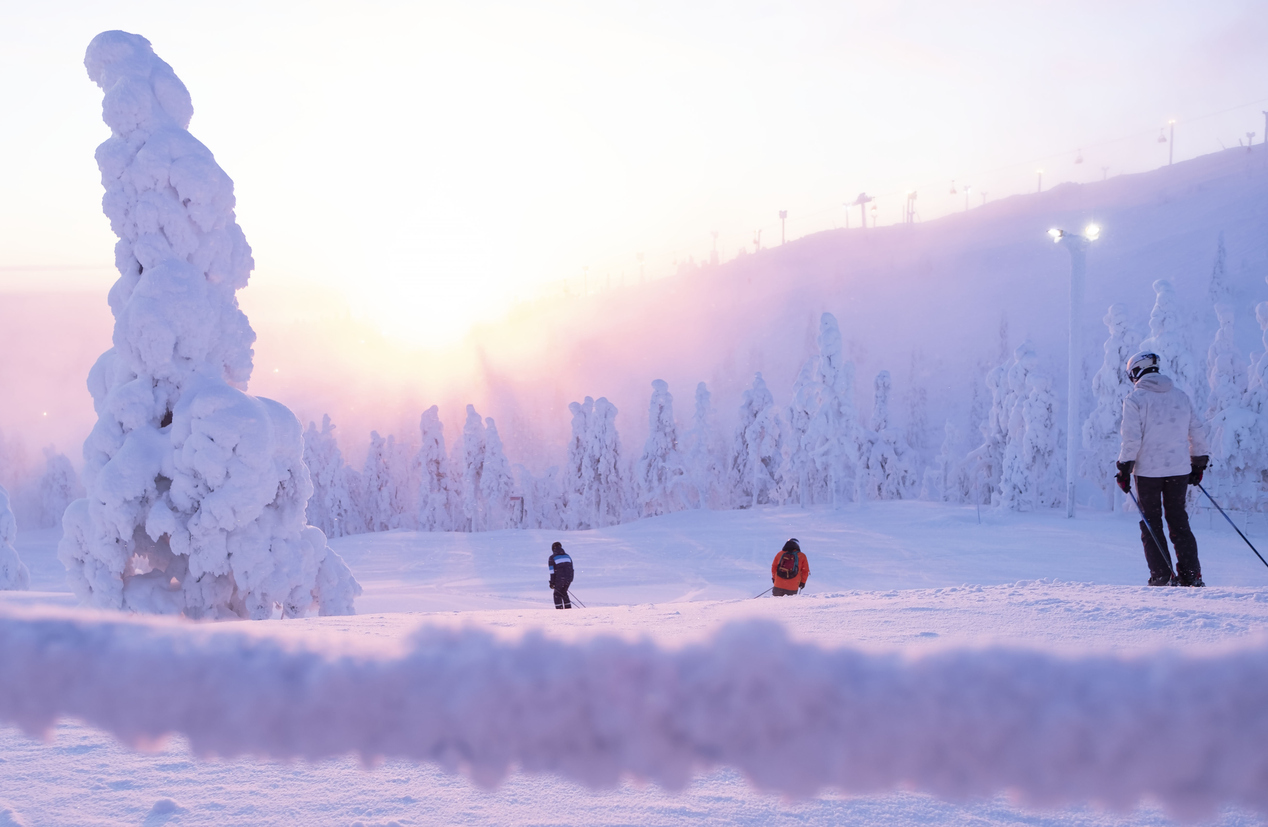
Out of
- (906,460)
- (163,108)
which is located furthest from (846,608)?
(906,460)

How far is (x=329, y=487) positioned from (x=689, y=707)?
5773 centimetres

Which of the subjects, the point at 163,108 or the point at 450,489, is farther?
the point at 450,489

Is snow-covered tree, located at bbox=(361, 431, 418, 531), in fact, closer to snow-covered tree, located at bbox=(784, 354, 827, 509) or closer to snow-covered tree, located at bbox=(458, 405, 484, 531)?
snow-covered tree, located at bbox=(458, 405, 484, 531)

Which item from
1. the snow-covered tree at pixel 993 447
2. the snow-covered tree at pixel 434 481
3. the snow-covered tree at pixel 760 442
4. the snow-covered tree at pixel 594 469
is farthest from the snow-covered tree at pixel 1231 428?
the snow-covered tree at pixel 434 481

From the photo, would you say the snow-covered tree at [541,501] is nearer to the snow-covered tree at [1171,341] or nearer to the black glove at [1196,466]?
the snow-covered tree at [1171,341]

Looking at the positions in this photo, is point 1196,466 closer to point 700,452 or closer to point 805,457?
point 805,457

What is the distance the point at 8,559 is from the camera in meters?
16.5

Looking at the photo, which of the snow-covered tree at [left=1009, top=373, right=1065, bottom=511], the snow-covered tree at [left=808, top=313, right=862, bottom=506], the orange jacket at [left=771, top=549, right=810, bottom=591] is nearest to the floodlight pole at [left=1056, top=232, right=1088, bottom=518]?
the snow-covered tree at [left=1009, top=373, right=1065, bottom=511]

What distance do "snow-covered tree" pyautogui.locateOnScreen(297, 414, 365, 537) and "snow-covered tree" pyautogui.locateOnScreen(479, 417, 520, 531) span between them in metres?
10.5

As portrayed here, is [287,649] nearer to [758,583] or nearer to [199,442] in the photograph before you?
[199,442]

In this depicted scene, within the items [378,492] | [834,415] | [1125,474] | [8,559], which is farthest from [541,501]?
[1125,474]

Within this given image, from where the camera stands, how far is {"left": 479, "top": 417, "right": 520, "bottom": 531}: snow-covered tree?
170 ft

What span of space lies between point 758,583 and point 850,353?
92.2 m

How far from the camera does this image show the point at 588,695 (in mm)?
651
